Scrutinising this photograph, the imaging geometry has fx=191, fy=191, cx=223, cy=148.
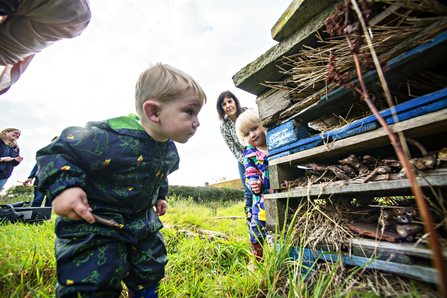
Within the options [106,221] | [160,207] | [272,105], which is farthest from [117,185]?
[272,105]

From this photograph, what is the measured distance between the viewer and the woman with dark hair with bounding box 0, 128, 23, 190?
4766 mm

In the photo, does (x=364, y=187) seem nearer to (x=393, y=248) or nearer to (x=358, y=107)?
(x=393, y=248)

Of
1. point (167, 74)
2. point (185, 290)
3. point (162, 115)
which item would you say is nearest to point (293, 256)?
point (185, 290)

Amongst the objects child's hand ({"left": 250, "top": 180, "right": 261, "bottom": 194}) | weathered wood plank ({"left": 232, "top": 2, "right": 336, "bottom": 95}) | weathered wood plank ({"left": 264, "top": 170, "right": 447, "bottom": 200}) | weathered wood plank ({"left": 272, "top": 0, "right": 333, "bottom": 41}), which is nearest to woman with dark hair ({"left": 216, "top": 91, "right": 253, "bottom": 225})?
child's hand ({"left": 250, "top": 180, "right": 261, "bottom": 194})

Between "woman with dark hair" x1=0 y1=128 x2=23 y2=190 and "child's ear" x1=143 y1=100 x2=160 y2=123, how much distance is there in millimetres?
5682

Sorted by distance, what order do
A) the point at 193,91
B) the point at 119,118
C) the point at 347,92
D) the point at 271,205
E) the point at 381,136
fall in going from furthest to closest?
the point at 271,205, the point at 193,91, the point at 119,118, the point at 347,92, the point at 381,136

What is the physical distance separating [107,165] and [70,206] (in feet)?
1.08

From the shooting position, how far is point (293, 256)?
5.04 feet

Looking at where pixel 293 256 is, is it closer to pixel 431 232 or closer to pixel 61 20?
pixel 431 232

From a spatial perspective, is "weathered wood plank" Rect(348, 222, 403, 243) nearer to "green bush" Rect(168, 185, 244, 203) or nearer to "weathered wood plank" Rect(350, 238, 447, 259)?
"weathered wood plank" Rect(350, 238, 447, 259)

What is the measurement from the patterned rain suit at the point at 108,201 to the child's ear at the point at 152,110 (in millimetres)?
132

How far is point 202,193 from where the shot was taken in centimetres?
1023

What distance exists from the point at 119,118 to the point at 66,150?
16.8 inches

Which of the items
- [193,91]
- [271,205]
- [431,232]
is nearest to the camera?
[431,232]
